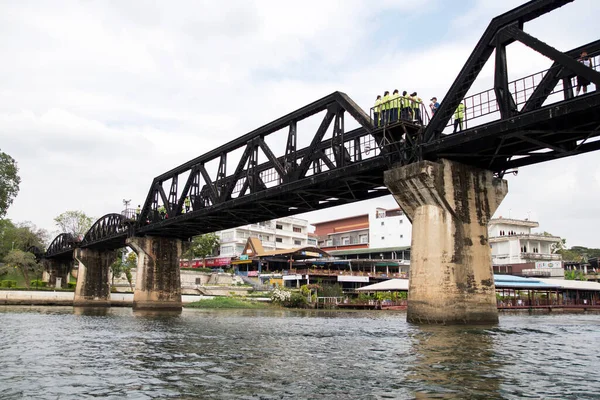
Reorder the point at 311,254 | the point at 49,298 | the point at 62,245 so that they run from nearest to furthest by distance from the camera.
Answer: the point at 49,298
the point at 62,245
the point at 311,254

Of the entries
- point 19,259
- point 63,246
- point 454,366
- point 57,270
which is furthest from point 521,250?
point 454,366

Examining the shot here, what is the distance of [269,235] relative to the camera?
12794 centimetres

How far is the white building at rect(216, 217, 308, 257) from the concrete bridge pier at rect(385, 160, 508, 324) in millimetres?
93776

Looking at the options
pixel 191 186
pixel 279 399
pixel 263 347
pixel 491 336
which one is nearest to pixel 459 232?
pixel 491 336

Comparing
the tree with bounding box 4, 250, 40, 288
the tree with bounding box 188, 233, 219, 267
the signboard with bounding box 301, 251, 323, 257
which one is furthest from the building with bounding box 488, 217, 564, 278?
the tree with bounding box 4, 250, 40, 288

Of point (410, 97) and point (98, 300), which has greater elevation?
point (410, 97)

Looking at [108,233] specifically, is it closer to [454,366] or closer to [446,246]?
[446,246]

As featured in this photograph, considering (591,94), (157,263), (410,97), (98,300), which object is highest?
(410,97)

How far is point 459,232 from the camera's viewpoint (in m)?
24.1

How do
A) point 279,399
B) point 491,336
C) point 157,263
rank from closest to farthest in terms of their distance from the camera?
point 279,399
point 491,336
point 157,263

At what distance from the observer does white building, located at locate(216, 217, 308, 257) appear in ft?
399

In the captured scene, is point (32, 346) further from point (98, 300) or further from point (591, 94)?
point (98, 300)

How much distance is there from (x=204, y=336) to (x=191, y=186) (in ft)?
82.1

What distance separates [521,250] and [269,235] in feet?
190
